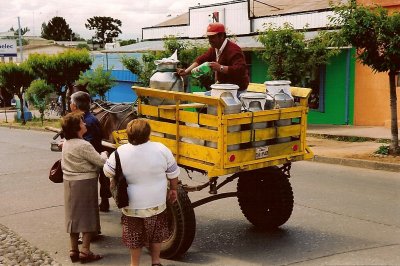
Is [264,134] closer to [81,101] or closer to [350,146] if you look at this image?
[81,101]

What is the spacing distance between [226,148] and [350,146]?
9413 millimetres

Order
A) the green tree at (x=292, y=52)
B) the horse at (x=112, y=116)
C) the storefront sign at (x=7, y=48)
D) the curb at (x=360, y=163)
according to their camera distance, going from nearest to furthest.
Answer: the horse at (x=112, y=116), the curb at (x=360, y=163), the green tree at (x=292, y=52), the storefront sign at (x=7, y=48)

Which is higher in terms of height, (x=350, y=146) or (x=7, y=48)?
(x=7, y=48)

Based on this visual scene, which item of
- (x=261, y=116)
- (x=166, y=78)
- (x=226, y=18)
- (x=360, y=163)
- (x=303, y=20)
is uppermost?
(x=226, y=18)

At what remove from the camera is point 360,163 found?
12.0 metres

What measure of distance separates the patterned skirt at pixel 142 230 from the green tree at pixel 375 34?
8.13 metres

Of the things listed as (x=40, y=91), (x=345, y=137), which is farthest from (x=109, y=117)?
(x=40, y=91)

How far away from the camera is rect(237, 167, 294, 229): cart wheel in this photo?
674 centimetres

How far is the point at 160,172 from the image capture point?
200 inches

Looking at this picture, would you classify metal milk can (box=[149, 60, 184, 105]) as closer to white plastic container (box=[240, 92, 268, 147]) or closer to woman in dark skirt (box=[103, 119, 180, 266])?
white plastic container (box=[240, 92, 268, 147])

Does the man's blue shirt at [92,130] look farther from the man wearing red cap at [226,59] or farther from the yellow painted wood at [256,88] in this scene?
the yellow painted wood at [256,88]

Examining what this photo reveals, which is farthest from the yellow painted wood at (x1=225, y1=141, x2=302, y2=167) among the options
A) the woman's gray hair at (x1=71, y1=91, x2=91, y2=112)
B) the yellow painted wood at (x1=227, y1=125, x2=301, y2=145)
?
the woman's gray hair at (x1=71, y1=91, x2=91, y2=112)

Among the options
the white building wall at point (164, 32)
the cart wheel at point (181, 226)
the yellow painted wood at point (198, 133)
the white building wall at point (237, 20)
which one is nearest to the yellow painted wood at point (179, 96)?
the yellow painted wood at point (198, 133)

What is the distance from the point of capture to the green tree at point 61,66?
27.4 meters
